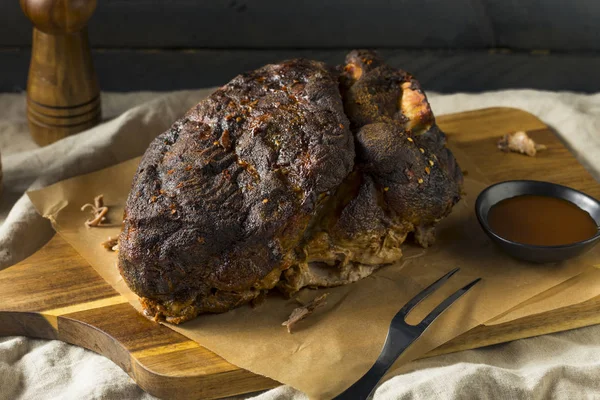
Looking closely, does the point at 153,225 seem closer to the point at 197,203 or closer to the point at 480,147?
the point at 197,203

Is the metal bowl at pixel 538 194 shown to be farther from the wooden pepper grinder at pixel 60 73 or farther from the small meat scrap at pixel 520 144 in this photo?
the wooden pepper grinder at pixel 60 73

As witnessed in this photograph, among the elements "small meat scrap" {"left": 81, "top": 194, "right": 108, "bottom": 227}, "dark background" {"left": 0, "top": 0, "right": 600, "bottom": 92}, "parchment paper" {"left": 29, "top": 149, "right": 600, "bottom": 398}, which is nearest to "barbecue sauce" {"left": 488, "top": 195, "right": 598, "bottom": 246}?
"parchment paper" {"left": 29, "top": 149, "right": 600, "bottom": 398}

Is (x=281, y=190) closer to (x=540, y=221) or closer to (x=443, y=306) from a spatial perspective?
(x=443, y=306)

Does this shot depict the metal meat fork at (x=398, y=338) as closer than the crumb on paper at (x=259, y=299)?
Yes

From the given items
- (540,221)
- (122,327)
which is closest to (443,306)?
(540,221)

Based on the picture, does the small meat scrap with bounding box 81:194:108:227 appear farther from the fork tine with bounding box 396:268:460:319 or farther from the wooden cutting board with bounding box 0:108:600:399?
the fork tine with bounding box 396:268:460:319

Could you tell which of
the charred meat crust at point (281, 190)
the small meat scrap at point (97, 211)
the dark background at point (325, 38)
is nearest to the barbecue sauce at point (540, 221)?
the charred meat crust at point (281, 190)
